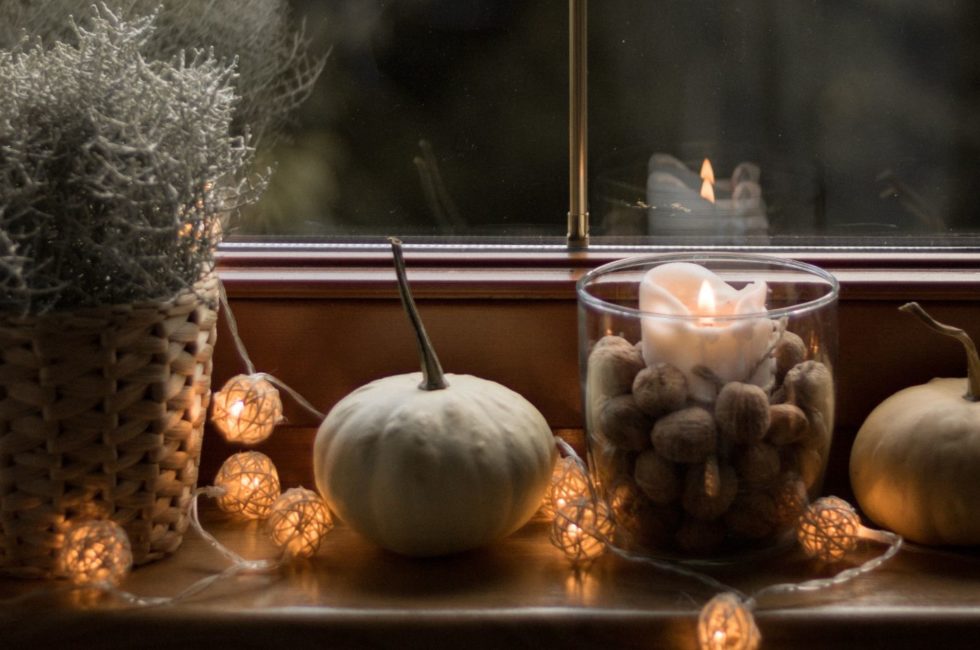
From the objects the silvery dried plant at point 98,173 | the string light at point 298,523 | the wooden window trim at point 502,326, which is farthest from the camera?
the wooden window trim at point 502,326

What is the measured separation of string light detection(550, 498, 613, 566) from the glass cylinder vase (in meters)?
0.02

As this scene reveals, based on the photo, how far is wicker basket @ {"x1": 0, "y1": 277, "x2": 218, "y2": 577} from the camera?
0.75 meters

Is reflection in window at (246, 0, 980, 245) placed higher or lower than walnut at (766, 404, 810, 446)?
higher

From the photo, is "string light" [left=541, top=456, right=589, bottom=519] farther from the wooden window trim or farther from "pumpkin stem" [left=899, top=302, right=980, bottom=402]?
"pumpkin stem" [left=899, top=302, right=980, bottom=402]

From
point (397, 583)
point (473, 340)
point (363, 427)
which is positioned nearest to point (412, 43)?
point (473, 340)

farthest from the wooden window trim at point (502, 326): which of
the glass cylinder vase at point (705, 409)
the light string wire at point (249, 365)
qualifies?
the glass cylinder vase at point (705, 409)

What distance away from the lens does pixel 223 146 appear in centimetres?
79

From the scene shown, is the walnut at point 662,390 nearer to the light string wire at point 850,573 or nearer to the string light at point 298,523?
the light string wire at point 850,573

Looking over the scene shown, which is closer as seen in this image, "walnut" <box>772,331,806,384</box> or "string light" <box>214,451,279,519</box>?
"walnut" <box>772,331,806,384</box>

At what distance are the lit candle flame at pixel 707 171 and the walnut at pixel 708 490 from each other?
342mm

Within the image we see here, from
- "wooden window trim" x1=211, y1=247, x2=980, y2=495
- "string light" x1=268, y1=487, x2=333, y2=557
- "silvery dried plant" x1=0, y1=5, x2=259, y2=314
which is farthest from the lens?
"wooden window trim" x1=211, y1=247, x2=980, y2=495

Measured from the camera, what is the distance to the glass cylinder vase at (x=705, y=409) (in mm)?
769

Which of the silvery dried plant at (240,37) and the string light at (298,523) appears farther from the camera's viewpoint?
the silvery dried plant at (240,37)

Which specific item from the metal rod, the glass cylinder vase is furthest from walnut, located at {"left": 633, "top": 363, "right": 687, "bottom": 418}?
the metal rod
